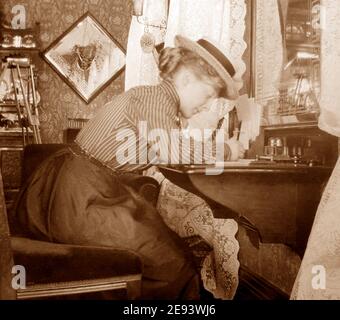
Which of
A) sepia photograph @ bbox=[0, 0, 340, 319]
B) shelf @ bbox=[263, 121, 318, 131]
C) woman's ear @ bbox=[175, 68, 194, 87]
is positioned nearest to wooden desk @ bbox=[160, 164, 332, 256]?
sepia photograph @ bbox=[0, 0, 340, 319]

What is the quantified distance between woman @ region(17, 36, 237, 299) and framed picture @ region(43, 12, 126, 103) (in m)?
0.15

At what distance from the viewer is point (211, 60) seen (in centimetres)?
130

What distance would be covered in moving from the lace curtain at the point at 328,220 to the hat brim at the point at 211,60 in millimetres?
284

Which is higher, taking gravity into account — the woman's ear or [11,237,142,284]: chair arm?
the woman's ear

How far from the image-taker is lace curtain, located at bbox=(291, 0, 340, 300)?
3.77 feet

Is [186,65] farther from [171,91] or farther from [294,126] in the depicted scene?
[294,126]

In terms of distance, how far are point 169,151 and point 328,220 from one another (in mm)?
489

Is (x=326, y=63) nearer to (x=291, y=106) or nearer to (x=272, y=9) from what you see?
(x=291, y=106)

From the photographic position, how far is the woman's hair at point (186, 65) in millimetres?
1293

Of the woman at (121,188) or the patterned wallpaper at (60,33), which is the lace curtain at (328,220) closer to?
the woman at (121,188)

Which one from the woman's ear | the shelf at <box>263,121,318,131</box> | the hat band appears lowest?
the shelf at <box>263,121,318,131</box>

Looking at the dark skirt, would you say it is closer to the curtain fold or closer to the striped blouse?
the striped blouse

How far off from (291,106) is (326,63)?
0.24 metres
